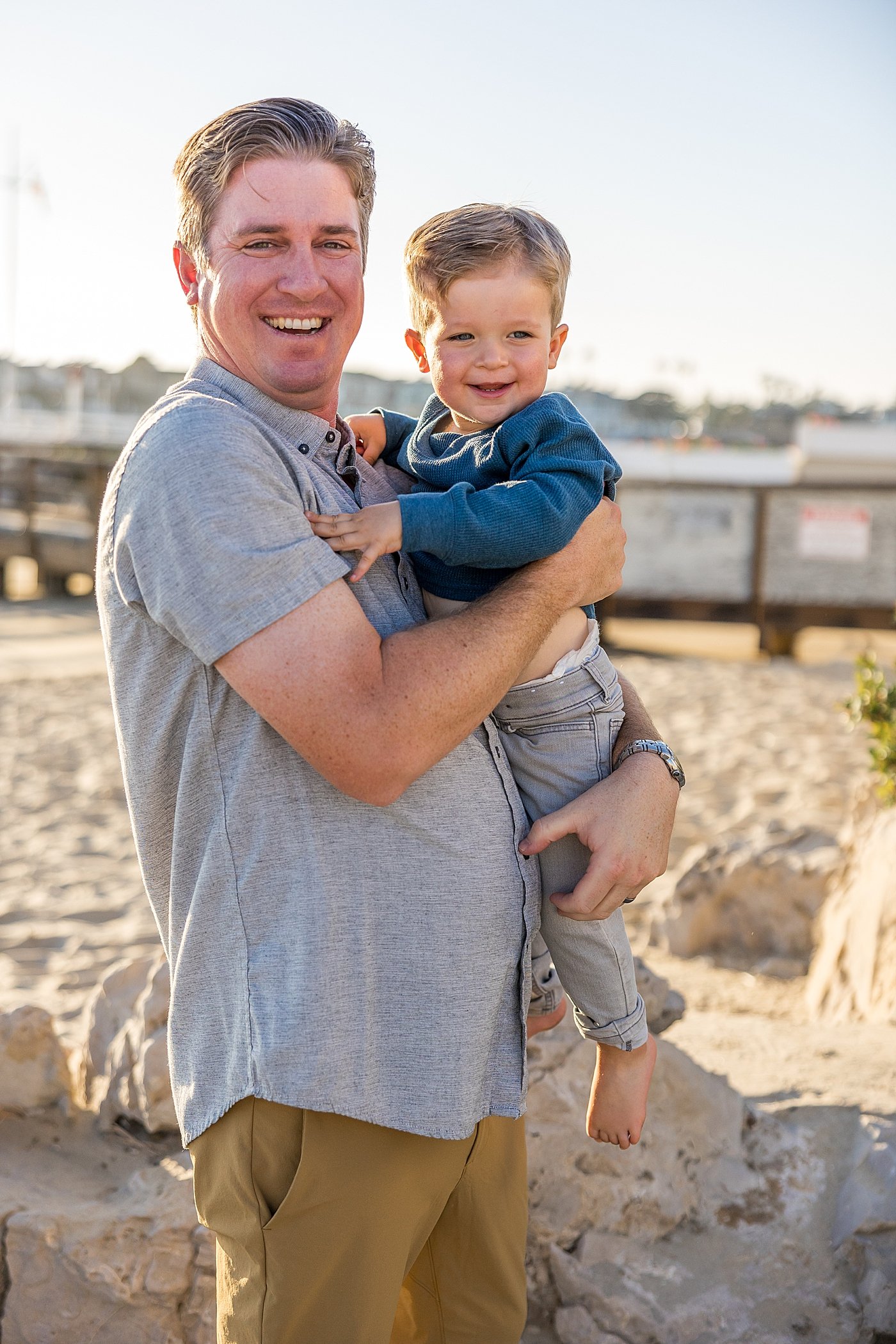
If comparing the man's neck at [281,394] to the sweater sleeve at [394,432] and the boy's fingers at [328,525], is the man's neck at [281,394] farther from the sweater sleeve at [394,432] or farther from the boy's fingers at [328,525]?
the sweater sleeve at [394,432]

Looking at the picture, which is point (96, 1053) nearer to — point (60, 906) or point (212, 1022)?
point (212, 1022)

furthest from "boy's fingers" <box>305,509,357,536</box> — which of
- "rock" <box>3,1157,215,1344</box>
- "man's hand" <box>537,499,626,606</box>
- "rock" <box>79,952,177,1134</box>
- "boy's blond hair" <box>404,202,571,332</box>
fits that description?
"rock" <box>3,1157,215,1344</box>

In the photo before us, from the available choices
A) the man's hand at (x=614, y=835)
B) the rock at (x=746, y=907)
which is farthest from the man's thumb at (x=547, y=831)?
the rock at (x=746, y=907)

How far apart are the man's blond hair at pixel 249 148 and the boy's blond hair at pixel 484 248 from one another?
27cm

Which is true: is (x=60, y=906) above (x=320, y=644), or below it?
below

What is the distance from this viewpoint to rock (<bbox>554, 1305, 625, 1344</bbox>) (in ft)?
6.81

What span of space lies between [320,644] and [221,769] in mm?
215

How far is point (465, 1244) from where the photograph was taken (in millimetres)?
1656

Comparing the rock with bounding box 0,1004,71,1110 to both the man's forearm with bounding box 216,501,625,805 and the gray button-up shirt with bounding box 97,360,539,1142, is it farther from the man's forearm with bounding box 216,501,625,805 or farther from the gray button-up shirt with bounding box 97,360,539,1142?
Result: the man's forearm with bounding box 216,501,625,805

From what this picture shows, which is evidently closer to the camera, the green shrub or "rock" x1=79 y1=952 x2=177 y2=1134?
"rock" x1=79 y1=952 x2=177 y2=1134

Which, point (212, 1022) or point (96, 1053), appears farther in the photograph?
point (96, 1053)

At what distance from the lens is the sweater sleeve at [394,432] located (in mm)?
1980

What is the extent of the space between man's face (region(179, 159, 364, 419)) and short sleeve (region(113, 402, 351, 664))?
226mm

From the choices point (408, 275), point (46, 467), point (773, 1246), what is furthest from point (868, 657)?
point (46, 467)
